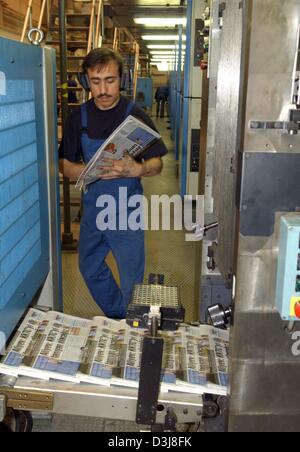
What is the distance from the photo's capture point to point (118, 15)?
22.5 ft

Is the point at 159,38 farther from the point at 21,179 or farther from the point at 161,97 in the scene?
the point at 21,179

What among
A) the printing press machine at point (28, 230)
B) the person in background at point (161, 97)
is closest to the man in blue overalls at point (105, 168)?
the printing press machine at point (28, 230)

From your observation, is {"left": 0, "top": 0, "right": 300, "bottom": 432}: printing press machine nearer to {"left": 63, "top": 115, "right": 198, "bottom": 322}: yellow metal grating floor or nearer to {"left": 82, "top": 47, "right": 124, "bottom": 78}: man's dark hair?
{"left": 82, "top": 47, "right": 124, "bottom": 78}: man's dark hair

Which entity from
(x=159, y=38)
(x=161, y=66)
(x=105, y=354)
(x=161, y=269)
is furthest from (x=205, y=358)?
(x=161, y=66)

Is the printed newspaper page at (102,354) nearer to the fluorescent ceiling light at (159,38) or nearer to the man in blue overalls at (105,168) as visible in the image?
the man in blue overalls at (105,168)

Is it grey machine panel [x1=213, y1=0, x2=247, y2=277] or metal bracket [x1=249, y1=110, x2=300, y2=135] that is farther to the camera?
grey machine panel [x1=213, y1=0, x2=247, y2=277]

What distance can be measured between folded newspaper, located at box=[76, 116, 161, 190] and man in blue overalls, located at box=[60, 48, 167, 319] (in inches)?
1.7

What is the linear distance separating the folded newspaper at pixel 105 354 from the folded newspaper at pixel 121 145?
2.12ft

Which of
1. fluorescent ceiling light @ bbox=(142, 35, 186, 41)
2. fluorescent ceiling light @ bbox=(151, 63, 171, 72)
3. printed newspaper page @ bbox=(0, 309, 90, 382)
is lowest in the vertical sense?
printed newspaper page @ bbox=(0, 309, 90, 382)

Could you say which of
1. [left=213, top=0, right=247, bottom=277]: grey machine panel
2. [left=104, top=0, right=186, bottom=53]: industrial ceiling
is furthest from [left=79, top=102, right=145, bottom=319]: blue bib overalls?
[left=104, top=0, right=186, bottom=53]: industrial ceiling

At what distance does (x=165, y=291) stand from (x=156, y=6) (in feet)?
18.3

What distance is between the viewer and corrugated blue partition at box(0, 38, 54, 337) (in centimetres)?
127

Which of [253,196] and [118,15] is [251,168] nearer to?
[253,196]

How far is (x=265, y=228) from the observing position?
109 centimetres
